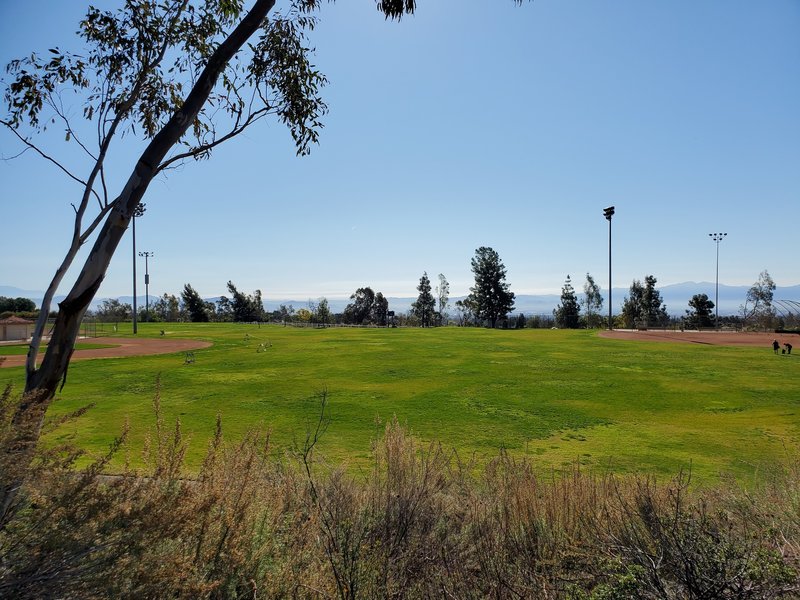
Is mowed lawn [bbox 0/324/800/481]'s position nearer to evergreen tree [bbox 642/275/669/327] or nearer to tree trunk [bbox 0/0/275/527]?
tree trunk [bbox 0/0/275/527]

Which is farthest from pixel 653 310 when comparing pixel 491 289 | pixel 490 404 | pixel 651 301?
pixel 490 404

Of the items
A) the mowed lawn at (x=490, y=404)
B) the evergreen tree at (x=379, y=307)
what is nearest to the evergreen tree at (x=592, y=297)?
the evergreen tree at (x=379, y=307)

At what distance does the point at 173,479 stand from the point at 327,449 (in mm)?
5327

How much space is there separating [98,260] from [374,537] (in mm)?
3492

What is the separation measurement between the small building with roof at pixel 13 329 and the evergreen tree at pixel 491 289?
193 feet

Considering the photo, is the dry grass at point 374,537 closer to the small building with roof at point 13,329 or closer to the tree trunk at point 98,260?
the tree trunk at point 98,260

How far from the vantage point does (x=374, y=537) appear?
416 cm

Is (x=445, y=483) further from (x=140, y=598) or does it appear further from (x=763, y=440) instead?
(x=763, y=440)

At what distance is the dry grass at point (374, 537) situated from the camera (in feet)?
8.35

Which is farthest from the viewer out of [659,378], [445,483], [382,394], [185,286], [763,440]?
[185,286]

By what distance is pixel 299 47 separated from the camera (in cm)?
599

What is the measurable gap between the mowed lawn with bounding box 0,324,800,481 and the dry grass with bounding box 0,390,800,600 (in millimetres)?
577

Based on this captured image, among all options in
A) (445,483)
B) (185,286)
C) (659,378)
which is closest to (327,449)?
(445,483)

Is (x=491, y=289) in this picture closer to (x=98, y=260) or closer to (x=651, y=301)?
(x=651, y=301)
